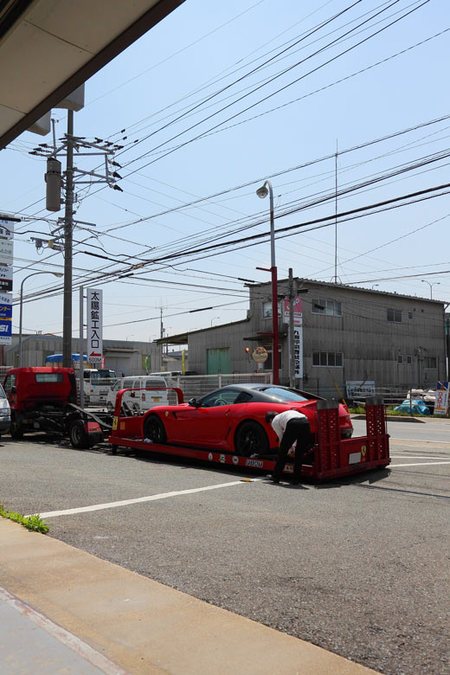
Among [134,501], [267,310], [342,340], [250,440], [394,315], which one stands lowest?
[134,501]

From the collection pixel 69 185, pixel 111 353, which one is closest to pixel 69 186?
pixel 69 185

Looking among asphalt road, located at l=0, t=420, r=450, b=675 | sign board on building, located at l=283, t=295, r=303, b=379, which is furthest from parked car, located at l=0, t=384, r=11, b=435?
sign board on building, located at l=283, t=295, r=303, b=379

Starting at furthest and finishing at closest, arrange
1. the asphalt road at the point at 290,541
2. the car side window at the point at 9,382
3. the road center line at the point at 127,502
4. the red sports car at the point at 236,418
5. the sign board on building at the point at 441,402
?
the sign board on building at the point at 441,402 < the car side window at the point at 9,382 < the red sports car at the point at 236,418 < the road center line at the point at 127,502 < the asphalt road at the point at 290,541

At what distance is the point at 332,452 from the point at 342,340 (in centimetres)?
3121

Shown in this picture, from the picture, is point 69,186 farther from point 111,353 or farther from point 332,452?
point 111,353

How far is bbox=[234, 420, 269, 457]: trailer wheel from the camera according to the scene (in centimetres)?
958

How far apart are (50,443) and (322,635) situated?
13.4m

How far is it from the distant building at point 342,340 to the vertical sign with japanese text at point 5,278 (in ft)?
47.6

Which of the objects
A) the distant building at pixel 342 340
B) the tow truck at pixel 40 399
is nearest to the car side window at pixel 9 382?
the tow truck at pixel 40 399

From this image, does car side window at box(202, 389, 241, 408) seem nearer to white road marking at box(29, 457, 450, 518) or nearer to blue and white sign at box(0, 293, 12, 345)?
white road marking at box(29, 457, 450, 518)

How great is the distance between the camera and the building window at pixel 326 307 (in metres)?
37.8

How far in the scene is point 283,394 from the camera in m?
10.3

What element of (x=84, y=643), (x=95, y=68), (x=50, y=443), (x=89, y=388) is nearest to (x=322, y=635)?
(x=84, y=643)

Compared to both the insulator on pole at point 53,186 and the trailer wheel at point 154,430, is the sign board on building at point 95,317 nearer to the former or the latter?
the insulator on pole at point 53,186
